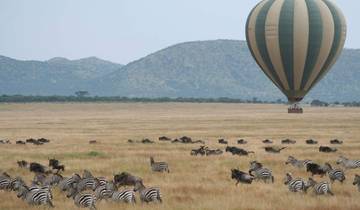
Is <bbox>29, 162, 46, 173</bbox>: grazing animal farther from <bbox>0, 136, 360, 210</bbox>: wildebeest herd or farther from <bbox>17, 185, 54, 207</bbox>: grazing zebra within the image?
<bbox>17, 185, 54, 207</bbox>: grazing zebra

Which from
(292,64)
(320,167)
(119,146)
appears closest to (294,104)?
(292,64)

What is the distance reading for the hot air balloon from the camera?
252 feet

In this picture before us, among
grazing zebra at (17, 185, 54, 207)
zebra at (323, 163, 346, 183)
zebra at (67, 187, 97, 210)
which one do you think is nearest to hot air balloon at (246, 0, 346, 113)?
zebra at (323, 163, 346, 183)

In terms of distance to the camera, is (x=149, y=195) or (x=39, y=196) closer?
(x=39, y=196)

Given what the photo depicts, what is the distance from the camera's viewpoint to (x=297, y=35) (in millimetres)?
77625

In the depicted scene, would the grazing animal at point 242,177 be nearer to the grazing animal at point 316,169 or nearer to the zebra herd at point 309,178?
Answer: the zebra herd at point 309,178

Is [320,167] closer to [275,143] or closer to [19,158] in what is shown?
[19,158]

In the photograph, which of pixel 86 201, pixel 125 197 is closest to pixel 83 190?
pixel 125 197

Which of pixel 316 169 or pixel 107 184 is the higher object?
pixel 107 184

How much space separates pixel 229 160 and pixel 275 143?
49.4 feet

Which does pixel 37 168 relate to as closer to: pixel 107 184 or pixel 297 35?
pixel 107 184

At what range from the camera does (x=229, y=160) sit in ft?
115

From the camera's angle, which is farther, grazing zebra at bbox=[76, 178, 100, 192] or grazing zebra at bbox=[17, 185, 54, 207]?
grazing zebra at bbox=[76, 178, 100, 192]

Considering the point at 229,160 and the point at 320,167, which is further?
the point at 229,160
